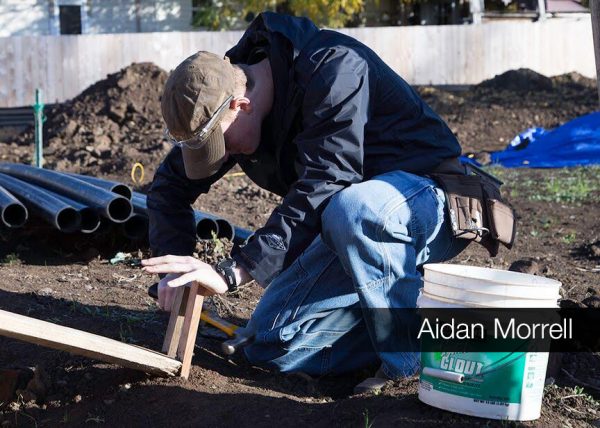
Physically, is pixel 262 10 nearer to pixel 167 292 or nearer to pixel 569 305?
pixel 569 305

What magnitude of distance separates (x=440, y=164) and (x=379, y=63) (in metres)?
0.52

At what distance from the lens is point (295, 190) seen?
321cm

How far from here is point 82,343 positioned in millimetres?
3092

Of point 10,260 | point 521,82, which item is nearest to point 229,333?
point 10,260

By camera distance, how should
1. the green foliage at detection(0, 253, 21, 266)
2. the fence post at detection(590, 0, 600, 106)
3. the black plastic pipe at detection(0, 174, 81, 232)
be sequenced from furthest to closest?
the green foliage at detection(0, 253, 21, 266) < the black plastic pipe at detection(0, 174, 81, 232) < the fence post at detection(590, 0, 600, 106)

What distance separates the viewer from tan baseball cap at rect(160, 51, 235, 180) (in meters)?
3.19

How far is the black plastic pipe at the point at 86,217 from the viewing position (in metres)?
5.75

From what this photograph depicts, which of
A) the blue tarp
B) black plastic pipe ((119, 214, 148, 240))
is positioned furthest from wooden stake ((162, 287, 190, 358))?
the blue tarp

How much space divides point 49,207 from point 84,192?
0.87 ft

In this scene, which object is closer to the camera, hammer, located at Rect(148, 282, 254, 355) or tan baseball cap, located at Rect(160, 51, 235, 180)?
tan baseball cap, located at Rect(160, 51, 235, 180)

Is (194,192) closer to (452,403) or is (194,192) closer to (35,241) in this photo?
(452,403)

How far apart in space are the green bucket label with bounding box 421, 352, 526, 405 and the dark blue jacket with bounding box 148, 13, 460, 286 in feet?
2.46

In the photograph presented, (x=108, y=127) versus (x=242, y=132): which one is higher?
(x=242, y=132)

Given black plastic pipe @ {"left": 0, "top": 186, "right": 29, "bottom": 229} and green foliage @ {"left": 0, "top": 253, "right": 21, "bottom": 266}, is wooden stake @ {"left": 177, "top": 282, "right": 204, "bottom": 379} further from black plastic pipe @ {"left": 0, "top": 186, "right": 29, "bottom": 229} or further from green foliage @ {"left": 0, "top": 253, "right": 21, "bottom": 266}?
green foliage @ {"left": 0, "top": 253, "right": 21, "bottom": 266}
